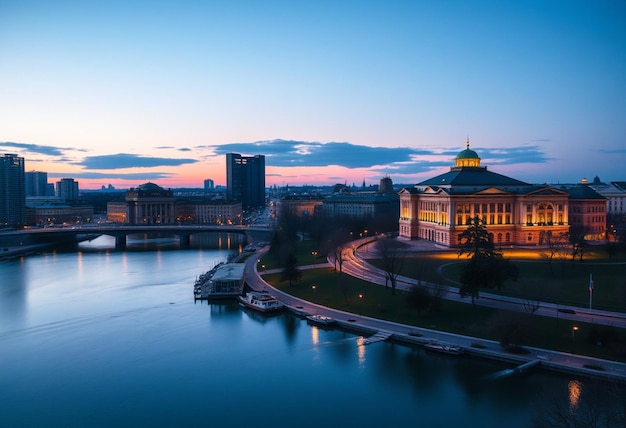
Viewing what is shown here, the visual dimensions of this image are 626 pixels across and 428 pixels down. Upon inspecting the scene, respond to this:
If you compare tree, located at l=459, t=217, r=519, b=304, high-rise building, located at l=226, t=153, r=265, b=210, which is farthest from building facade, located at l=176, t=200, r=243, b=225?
tree, located at l=459, t=217, r=519, b=304

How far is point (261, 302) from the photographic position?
121ft

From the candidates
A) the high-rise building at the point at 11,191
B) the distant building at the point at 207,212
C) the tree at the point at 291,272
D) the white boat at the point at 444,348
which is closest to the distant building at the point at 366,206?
the distant building at the point at 207,212

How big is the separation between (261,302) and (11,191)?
92737 millimetres

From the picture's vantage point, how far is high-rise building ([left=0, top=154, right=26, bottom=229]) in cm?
10794

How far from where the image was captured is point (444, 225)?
60.9 meters

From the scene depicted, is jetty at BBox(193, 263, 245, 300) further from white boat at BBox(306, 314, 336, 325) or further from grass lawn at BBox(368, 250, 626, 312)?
grass lawn at BBox(368, 250, 626, 312)

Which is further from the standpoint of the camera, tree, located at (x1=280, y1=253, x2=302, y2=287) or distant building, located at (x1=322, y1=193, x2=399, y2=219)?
distant building, located at (x1=322, y1=193, x2=399, y2=219)

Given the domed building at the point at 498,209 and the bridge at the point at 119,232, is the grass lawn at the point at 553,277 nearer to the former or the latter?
the domed building at the point at 498,209

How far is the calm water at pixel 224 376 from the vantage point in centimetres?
2103

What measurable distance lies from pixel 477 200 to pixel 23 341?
4715 centimetres

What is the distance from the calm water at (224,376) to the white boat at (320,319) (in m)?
0.63

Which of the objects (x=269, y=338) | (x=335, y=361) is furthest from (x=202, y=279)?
(x=335, y=361)

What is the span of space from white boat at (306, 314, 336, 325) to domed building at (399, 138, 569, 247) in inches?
1167

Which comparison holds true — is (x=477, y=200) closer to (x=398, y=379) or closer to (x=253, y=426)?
(x=398, y=379)
